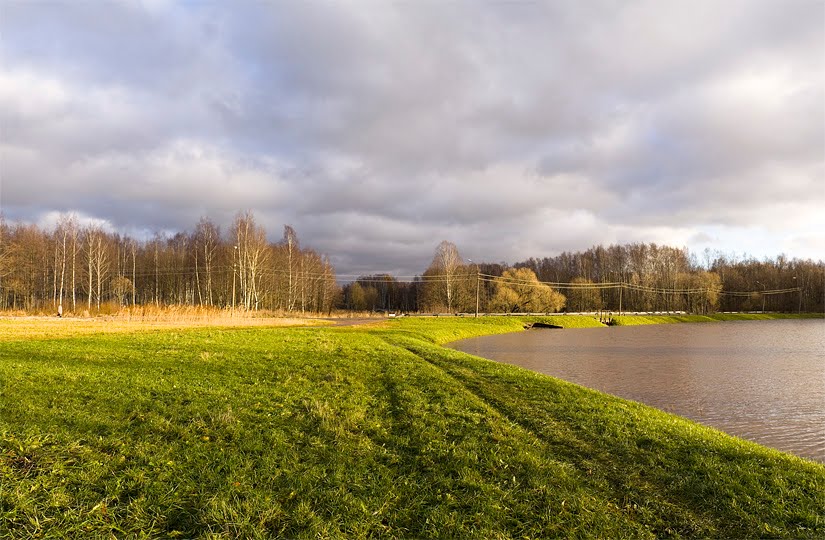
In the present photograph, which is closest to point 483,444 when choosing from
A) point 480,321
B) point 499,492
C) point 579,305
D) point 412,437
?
point 412,437

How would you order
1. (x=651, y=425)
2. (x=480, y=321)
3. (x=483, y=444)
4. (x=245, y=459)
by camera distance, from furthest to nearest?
(x=480, y=321) → (x=651, y=425) → (x=483, y=444) → (x=245, y=459)

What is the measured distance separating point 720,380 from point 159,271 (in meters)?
88.3

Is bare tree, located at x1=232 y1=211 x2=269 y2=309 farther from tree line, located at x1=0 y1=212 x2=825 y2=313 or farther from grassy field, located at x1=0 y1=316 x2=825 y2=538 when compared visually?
grassy field, located at x1=0 y1=316 x2=825 y2=538

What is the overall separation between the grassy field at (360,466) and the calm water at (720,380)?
12.9 feet

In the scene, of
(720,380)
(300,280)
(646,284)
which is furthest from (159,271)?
(646,284)

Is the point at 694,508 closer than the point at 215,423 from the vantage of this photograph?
Yes

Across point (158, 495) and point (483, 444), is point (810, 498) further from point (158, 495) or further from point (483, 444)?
point (158, 495)

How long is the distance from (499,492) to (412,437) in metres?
2.45

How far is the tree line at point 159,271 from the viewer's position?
6275 cm

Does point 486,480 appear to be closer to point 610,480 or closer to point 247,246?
point 610,480

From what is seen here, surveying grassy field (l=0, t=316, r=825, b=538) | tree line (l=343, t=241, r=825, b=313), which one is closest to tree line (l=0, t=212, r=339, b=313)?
tree line (l=343, t=241, r=825, b=313)

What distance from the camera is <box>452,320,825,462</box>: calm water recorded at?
12.3 metres

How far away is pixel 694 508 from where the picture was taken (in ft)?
20.1

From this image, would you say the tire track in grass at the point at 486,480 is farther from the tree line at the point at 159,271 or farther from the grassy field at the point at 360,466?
the tree line at the point at 159,271
